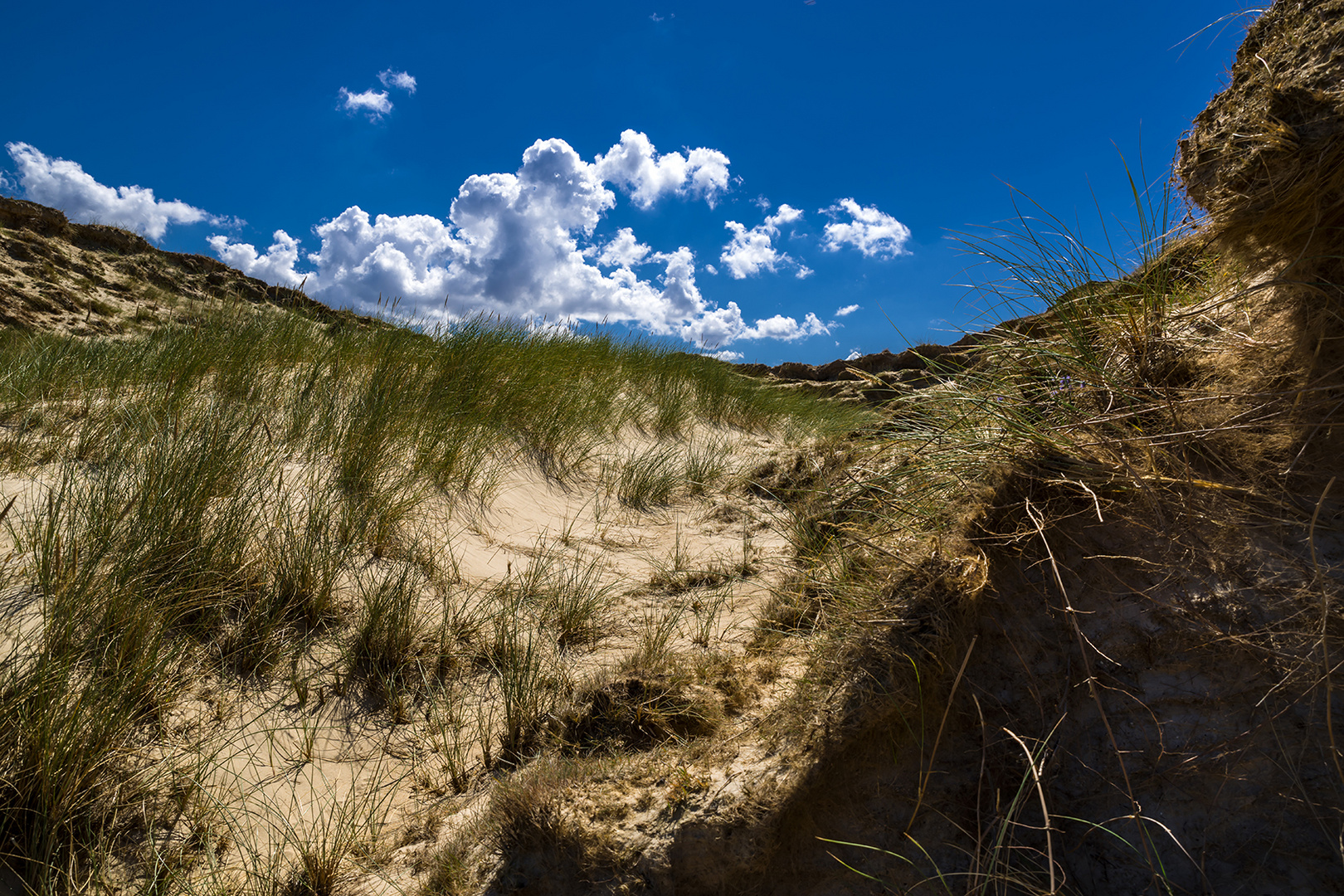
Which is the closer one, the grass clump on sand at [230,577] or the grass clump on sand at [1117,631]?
the grass clump on sand at [1117,631]

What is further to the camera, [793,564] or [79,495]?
[793,564]

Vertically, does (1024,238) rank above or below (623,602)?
above

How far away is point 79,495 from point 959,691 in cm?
313

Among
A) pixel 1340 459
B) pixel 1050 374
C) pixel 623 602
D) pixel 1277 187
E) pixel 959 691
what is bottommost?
pixel 623 602

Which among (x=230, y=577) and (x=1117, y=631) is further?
(x=230, y=577)

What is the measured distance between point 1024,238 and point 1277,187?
0.93 m

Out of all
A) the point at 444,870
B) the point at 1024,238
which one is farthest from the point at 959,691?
the point at 1024,238

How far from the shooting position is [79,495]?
2.29m

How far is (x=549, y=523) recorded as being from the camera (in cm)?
420

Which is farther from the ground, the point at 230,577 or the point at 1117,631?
the point at 1117,631

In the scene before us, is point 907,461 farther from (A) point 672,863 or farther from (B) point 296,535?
(B) point 296,535

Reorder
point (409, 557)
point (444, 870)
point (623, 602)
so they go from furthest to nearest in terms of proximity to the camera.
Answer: point (623, 602) < point (409, 557) < point (444, 870)

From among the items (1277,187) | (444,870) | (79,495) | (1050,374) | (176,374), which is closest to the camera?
(1277,187)

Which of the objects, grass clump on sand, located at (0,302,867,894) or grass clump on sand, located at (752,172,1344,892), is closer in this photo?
grass clump on sand, located at (752,172,1344,892)
